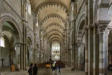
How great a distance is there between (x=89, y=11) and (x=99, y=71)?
4.64 meters

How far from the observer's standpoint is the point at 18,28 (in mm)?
20594

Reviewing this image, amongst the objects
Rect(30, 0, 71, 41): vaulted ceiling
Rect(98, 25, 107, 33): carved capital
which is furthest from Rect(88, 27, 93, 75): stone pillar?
Rect(30, 0, 71, 41): vaulted ceiling

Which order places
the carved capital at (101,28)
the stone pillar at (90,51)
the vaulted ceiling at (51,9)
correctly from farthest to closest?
the vaulted ceiling at (51,9), the stone pillar at (90,51), the carved capital at (101,28)

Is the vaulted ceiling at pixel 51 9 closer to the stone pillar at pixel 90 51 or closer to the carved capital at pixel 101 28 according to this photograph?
the stone pillar at pixel 90 51

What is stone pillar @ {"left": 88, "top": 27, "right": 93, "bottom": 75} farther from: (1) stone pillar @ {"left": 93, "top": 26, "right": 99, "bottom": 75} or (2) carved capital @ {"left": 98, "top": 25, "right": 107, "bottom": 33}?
(2) carved capital @ {"left": 98, "top": 25, "right": 107, "bottom": 33}

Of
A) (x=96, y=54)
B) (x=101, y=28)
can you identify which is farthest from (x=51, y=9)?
(x=101, y=28)

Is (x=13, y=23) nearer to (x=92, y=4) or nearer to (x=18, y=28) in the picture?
(x=18, y=28)

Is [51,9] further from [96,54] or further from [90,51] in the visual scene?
[96,54]

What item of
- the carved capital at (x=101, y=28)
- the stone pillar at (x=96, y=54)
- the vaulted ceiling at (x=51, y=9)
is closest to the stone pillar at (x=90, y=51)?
the stone pillar at (x=96, y=54)

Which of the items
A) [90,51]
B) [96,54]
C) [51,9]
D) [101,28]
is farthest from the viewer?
[51,9]

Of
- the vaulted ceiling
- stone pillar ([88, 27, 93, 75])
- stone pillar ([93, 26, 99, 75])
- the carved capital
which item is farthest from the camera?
the vaulted ceiling

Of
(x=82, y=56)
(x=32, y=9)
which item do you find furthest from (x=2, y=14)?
(x=32, y=9)

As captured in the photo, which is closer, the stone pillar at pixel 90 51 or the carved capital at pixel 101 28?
the carved capital at pixel 101 28

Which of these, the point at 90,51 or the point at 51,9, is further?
the point at 51,9
